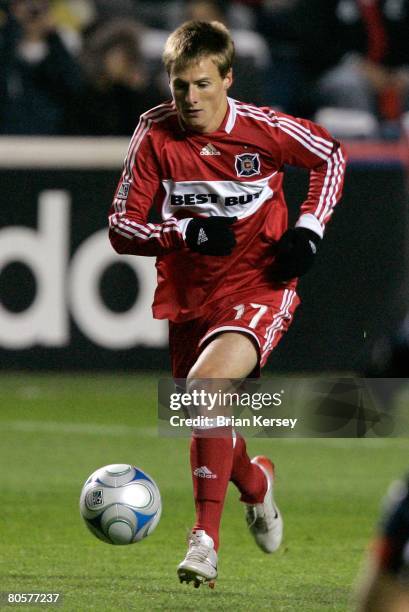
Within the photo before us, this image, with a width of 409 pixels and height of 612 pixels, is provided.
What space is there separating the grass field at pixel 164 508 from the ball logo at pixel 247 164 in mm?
1496

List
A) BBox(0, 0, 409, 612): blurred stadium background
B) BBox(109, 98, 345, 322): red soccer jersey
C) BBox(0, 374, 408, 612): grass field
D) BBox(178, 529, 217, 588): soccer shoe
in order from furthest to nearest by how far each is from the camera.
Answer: BBox(0, 0, 409, 612): blurred stadium background < BBox(109, 98, 345, 322): red soccer jersey < BBox(0, 374, 408, 612): grass field < BBox(178, 529, 217, 588): soccer shoe

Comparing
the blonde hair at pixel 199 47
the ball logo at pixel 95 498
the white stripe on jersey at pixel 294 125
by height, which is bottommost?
the ball logo at pixel 95 498

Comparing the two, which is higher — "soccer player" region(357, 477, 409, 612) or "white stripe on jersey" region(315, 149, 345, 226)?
"white stripe on jersey" region(315, 149, 345, 226)

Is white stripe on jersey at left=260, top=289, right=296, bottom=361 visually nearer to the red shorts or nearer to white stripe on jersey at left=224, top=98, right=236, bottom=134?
the red shorts

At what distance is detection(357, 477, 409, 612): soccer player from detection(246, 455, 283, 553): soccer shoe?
3.23m

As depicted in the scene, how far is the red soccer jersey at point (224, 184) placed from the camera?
536cm

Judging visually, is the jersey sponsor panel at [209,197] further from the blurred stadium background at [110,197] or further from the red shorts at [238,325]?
the blurred stadium background at [110,197]

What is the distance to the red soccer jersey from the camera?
5359 mm

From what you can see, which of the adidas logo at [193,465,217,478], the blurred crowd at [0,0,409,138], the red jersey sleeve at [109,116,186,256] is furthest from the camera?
the blurred crowd at [0,0,409,138]

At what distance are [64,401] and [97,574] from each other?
16.9ft

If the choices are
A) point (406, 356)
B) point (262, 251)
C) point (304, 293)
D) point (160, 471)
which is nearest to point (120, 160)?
point (304, 293)

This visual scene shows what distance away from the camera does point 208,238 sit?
509cm

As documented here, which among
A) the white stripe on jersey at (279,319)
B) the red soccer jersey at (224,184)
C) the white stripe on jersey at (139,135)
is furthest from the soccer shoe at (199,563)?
the white stripe on jersey at (139,135)

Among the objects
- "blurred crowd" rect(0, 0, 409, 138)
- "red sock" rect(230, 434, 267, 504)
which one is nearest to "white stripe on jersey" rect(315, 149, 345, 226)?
"red sock" rect(230, 434, 267, 504)
